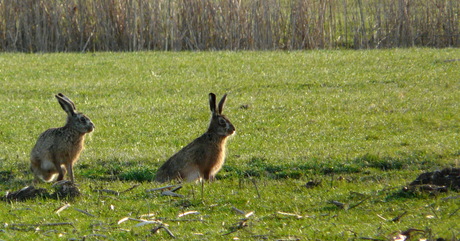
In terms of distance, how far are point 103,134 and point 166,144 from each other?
134cm

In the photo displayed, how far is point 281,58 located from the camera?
1916 centimetres

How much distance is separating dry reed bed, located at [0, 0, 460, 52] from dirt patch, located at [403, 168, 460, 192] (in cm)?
1424

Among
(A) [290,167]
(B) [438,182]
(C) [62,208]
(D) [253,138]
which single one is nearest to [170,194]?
(C) [62,208]

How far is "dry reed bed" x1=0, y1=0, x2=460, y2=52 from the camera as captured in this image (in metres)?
21.5

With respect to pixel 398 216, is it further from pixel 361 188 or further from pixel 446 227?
pixel 361 188

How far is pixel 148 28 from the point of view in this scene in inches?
886

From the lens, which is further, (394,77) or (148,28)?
(148,28)

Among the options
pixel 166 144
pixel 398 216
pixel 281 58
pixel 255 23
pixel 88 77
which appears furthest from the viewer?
pixel 255 23

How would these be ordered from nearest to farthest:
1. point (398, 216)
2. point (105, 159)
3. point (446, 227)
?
point (446, 227) < point (398, 216) < point (105, 159)

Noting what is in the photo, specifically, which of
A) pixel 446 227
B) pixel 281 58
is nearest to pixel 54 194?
pixel 446 227

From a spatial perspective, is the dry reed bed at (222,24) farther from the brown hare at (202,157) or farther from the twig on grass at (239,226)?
the twig on grass at (239,226)

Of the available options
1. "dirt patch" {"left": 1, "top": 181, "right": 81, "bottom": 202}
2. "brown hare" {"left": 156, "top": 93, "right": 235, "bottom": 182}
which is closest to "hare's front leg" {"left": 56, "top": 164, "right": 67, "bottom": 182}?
"dirt patch" {"left": 1, "top": 181, "right": 81, "bottom": 202}

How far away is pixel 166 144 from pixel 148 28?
459 inches

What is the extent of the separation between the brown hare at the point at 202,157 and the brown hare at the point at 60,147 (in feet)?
3.66
